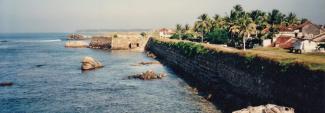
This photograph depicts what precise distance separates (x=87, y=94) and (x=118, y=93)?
394cm

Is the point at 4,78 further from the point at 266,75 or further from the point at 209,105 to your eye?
the point at 266,75

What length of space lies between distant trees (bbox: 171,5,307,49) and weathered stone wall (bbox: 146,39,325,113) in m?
18.5

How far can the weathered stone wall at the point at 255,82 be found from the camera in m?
25.5

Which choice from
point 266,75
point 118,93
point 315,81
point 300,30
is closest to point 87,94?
point 118,93

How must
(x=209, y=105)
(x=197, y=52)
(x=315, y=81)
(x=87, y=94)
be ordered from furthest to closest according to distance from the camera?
(x=197, y=52), (x=87, y=94), (x=209, y=105), (x=315, y=81)

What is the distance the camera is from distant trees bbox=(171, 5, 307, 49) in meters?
72.0

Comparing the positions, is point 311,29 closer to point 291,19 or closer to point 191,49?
point 291,19

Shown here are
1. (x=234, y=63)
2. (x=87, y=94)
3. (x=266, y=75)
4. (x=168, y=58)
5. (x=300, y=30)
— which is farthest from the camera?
(x=300, y=30)

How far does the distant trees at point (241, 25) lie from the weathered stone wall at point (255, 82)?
60.7ft

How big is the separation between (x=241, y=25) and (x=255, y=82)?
38178mm

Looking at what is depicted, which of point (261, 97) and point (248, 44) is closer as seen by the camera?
point (261, 97)

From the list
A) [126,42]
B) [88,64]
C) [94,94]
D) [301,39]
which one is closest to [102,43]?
[126,42]

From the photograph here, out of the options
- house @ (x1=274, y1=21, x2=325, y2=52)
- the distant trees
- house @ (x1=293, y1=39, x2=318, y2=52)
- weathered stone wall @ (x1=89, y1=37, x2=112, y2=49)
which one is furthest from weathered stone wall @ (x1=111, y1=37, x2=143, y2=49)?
house @ (x1=293, y1=39, x2=318, y2=52)

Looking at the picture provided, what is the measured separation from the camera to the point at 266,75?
32.1 m
